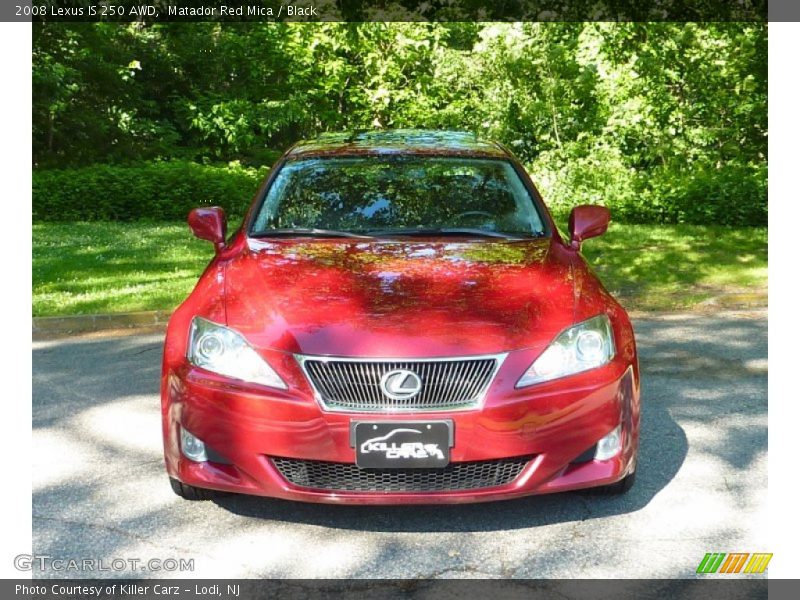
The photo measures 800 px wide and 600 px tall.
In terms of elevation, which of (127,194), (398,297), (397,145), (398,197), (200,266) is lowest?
(127,194)

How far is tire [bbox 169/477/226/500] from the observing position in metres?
4.48

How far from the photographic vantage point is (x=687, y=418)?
19.4 ft

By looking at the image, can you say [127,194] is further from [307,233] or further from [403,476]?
[403,476]

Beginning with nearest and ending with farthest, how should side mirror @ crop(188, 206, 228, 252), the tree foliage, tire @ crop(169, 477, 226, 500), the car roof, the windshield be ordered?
tire @ crop(169, 477, 226, 500)
the windshield
side mirror @ crop(188, 206, 228, 252)
the car roof
the tree foliage

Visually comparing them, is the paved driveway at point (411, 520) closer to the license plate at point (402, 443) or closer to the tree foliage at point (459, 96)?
the license plate at point (402, 443)

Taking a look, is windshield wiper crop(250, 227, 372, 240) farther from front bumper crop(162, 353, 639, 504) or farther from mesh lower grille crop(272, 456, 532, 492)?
mesh lower grille crop(272, 456, 532, 492)

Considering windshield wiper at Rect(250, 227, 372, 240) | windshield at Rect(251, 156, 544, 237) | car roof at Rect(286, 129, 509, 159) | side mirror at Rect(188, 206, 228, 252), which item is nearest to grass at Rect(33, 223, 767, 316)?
car roof at Rect(286, 129, 509, 159)

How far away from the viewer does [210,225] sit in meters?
5.48

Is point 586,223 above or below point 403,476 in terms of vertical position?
above

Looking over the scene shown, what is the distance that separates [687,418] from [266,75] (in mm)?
23162

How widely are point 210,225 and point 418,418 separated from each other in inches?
84.0

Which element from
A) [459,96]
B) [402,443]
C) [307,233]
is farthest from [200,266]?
[459,96]

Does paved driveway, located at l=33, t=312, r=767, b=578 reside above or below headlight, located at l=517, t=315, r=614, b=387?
below

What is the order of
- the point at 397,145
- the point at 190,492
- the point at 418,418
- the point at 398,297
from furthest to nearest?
the point at 397,145
the point at 190,492
the point at 398,297
the point at 418,418
